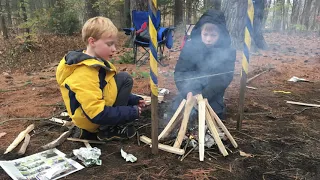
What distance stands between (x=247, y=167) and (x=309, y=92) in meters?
2.98

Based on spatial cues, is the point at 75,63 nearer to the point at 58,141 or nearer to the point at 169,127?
the point at 58,141

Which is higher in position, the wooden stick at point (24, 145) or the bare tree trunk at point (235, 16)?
the bare tree trunk at point (235, 16)

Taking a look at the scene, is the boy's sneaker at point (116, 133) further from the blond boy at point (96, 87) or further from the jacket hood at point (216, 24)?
the jacket hood at point (216, 24)

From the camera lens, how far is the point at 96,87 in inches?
96.1

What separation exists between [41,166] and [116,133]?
786 millimetres

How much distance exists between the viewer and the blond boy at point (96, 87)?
7.91 feet

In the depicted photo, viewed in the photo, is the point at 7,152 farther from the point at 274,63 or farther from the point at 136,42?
the point at 274,63

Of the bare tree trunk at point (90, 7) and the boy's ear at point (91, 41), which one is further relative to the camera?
the bare tree trunk at point (90, 7)

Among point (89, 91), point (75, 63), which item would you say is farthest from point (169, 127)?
point (75, 63)

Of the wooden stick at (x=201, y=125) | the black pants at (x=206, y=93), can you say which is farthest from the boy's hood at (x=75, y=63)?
the black pants at (x=206, y=93)

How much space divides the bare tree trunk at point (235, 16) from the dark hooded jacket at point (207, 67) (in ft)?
12.5

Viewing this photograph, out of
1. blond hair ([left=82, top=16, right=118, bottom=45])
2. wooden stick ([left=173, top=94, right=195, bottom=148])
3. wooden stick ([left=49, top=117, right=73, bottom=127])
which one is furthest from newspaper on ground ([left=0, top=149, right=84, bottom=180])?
blond hair ([left=82, top=16, right=118, bottom=45])

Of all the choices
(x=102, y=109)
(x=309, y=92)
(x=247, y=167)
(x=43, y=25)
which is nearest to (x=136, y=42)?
(x=309, y=92)

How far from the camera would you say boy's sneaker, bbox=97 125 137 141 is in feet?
9.18
